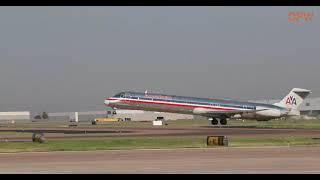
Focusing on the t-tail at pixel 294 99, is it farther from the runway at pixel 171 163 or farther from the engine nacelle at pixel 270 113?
the runway at pixel 171 163

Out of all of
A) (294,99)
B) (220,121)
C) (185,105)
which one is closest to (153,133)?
(185,105)

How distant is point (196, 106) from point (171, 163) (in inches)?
2555

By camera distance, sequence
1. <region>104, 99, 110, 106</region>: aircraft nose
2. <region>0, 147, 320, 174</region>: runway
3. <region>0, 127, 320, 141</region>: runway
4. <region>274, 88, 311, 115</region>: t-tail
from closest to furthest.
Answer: <region>0, 147, 320, 174</region>: runway, <region>0, 127, 320, 141</region>: runway, <region>104, 99, 110, 106</region>: aircraft nose, <region>274, 88, 311, 115</region>: t-tail

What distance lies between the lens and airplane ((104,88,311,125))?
298 feet

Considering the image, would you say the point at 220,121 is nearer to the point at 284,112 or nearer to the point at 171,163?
the point at 284,112

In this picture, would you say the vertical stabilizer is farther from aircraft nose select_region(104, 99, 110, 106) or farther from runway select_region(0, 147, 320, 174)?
runway select_region(0, 147, 320, 174)

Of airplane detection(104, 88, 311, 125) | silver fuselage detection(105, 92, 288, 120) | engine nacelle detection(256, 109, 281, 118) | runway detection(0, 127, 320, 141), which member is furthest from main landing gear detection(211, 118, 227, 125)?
runway detection(0, 127, 320, 141)

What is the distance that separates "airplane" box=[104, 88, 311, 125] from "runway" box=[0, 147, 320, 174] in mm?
57047

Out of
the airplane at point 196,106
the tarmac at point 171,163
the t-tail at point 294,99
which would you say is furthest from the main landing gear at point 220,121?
the tarmac at point 171,163

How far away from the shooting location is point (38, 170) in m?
24.3

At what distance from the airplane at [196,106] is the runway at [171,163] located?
57.0m

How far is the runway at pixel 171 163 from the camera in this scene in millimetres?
24016
